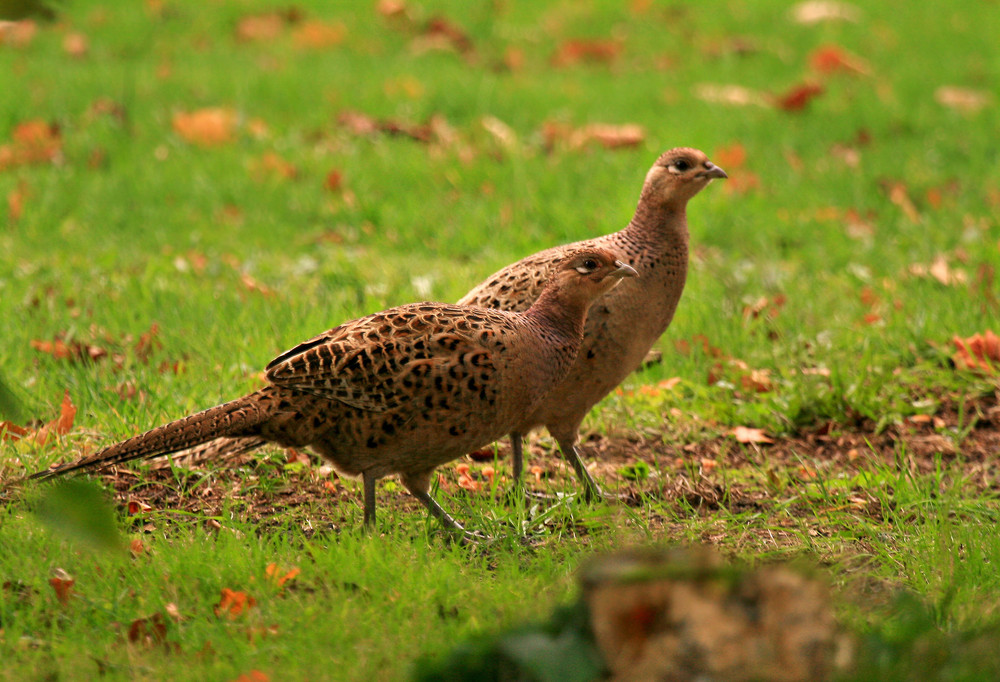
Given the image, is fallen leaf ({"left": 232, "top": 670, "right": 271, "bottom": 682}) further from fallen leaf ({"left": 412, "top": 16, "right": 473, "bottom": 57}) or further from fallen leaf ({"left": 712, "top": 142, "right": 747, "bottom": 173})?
fallen leaf ({"left": 412, "top": 16, "right": 473, "bottom": 57})

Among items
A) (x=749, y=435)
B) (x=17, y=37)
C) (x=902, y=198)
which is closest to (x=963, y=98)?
(x=902, y=198)

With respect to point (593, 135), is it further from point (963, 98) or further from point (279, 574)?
point (279, 574)

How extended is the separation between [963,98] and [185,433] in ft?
30.2

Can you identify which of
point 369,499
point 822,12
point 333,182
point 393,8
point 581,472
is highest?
point 822,12

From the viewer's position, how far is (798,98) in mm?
10125

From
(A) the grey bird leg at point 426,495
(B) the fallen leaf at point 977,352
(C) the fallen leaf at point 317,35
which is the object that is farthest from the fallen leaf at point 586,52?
(A) the grey bird leg at point 426,495

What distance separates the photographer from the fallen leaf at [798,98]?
10.1 m

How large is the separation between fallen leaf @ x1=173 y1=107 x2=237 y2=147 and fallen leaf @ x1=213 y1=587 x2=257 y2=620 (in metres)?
6.07

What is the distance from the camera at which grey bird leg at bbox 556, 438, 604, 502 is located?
427 cm

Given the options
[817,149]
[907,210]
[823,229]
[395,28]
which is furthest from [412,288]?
[395,28]

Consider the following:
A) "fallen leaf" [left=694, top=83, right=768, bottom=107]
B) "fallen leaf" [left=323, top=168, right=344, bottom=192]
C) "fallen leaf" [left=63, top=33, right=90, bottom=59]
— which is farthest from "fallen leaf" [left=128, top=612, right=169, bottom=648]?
"fallen leaf" [left=63, top=33, right=90, bottom=59]

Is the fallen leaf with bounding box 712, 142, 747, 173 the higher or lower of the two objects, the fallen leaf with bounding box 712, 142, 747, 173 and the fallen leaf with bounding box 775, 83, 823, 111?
the lower

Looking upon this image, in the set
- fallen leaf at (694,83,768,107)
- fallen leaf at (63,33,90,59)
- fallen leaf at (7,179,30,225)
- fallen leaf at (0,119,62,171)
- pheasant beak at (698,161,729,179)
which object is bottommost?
fallen leaf at (7,179,30,225)

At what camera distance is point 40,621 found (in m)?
3.17
